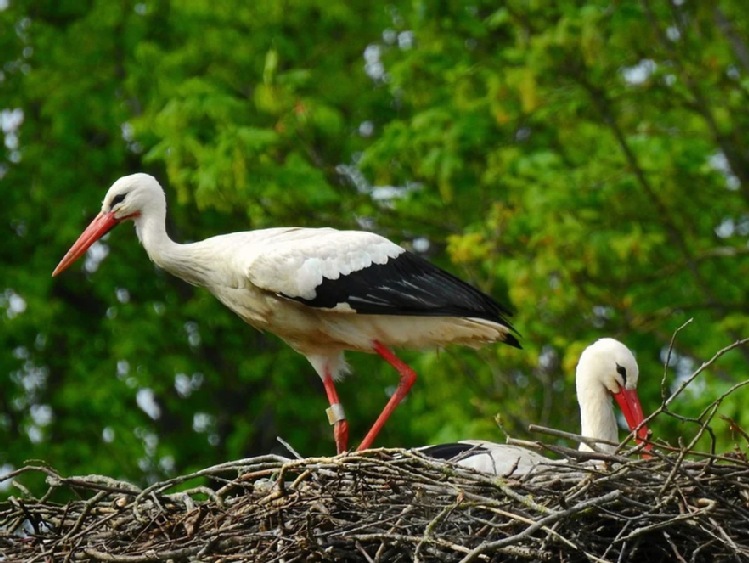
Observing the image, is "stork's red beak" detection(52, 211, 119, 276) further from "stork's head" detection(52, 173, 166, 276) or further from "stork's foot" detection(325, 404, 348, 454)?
"stork's foot" detection(325, 404, 348, 454)

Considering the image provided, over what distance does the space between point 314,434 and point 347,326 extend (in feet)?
35.7

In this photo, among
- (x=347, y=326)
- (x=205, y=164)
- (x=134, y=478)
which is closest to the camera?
(x=347, y=326)

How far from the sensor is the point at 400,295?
35.1ft

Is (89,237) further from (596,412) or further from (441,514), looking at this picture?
(441,514)

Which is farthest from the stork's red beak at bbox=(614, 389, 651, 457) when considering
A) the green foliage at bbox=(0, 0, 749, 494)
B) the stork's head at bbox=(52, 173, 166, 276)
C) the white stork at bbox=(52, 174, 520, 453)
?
the green foliage at bbox=(0, 0, 749, 494)

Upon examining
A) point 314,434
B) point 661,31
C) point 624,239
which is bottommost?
point 314,434

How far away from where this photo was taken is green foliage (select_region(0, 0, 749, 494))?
15.2 m

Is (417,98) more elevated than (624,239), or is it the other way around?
(417,98)

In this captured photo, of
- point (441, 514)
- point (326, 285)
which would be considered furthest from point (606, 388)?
point (441, 514)

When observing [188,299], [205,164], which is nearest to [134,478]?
[188,299]

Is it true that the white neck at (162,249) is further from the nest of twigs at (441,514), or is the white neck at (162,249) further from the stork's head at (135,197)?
the nest of twigs at (441,514)

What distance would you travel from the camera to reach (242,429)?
68.2ft

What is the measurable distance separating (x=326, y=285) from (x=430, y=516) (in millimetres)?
2617

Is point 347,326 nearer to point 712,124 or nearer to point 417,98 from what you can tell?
point 712,124
